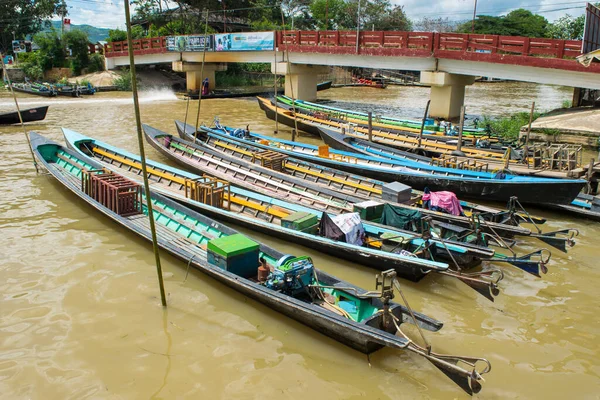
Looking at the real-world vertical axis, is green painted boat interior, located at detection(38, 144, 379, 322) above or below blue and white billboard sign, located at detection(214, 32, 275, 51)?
below

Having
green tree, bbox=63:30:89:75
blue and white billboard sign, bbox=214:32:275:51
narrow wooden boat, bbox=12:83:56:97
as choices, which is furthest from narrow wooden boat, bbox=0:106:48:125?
green tree, bbox=63:30:89:75

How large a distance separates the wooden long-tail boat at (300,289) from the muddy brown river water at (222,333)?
0.41 m

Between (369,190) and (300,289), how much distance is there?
5.72 meters

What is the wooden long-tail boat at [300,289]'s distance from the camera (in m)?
5.86

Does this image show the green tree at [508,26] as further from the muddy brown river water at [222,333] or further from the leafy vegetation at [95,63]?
the muddy brown river water at [222,333]

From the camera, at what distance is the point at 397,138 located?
1900cm

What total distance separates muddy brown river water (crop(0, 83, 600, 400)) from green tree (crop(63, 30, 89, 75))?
40530mm

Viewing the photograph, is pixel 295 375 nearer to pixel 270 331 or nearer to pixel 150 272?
pixel 270 331

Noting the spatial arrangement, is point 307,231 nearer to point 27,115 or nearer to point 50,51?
point 27,115

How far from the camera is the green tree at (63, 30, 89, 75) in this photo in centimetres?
4556

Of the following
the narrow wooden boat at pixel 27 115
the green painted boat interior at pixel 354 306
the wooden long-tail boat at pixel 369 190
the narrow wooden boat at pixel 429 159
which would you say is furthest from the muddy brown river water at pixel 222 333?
the narrow wooden boat at pixel 27 115

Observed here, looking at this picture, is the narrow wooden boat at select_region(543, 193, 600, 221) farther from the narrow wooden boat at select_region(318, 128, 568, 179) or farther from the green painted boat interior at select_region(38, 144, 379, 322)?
the green painted boat interior at select_region(38, 144, 379, 322)

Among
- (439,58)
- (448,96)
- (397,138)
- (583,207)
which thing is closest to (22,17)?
(439,58)

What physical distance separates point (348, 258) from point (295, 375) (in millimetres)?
3168
